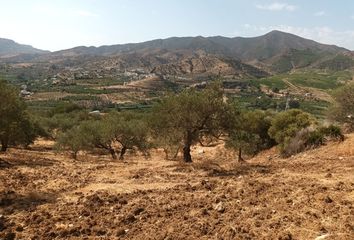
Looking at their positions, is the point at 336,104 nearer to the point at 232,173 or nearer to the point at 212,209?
the point at 232,173

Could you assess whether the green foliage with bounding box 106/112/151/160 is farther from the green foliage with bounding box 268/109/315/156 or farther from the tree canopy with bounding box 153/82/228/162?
the green foliage with bounding box 268/109/315/156

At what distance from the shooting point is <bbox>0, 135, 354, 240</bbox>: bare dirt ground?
36.4ft

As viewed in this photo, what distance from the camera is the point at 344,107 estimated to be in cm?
4388

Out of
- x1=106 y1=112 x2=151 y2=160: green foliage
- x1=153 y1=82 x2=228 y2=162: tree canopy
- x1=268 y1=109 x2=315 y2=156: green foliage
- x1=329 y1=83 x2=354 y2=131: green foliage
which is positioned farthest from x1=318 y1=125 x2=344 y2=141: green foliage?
x1=106 y1=112 x2=151 y2=160: green foliage

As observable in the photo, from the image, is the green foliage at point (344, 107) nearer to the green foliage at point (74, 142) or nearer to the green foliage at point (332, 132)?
the green foliage at point (332, 132)

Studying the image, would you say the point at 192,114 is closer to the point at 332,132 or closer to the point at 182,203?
the point at 332,132

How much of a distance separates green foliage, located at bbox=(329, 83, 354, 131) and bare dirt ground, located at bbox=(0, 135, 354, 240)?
23.2 m

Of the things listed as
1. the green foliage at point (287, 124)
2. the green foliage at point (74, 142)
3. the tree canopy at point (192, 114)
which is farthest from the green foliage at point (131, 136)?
the green foliage at point (287, 124)

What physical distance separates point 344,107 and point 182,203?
34.9 metres

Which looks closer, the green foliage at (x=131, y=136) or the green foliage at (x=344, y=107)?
the green foliage at (x=131, y=136)

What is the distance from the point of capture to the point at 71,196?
623 inches

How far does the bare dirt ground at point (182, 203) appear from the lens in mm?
11109

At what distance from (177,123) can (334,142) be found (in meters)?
10.3

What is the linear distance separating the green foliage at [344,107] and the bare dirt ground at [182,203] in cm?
2323
